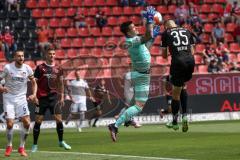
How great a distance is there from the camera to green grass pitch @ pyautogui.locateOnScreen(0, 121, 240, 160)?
14.9 m

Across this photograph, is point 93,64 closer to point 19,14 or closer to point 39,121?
point 19,14

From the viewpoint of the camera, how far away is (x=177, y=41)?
1717 cm

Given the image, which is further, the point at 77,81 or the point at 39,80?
the point at 77,81

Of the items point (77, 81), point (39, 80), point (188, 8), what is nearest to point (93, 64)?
point (77, 81)

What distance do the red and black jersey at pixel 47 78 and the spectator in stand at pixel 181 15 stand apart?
1905 centimetres

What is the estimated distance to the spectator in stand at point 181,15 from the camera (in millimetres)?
36844

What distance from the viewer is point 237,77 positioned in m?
32.1

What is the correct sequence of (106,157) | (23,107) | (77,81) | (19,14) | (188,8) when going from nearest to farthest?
(106,157), (23,107), (77,81), (19,14), (188,8)

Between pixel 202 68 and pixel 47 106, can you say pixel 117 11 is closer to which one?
pixel 202 68

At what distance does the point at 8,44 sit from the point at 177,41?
16174mm

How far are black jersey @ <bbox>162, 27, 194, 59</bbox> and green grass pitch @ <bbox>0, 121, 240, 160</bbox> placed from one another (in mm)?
1978

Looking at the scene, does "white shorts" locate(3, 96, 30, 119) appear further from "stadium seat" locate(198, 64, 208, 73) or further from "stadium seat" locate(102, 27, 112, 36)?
"stadium seat" locate(102, 27, 112, 36)

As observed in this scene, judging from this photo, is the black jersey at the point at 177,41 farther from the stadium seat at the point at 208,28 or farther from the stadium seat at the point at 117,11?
the stadium seat at the point at 208,28

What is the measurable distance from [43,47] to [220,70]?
7136 mm
